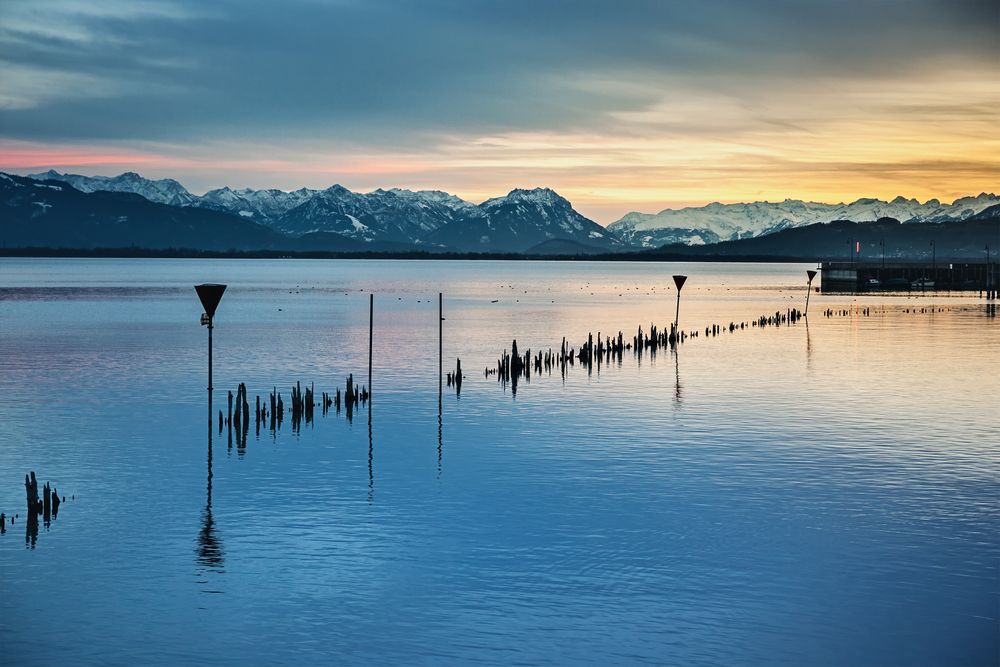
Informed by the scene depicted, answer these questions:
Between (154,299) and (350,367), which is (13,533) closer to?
(350,367)

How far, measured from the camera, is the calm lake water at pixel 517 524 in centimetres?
1934

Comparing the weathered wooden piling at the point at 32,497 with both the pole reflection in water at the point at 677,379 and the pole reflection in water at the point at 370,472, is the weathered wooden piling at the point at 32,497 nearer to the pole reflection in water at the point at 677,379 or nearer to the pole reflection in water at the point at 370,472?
the pole reflection in water at the point at 370,472

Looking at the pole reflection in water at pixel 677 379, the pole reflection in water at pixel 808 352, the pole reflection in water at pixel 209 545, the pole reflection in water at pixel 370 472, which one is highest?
the pole reflection in water at pixel 808 352

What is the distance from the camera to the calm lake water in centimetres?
1934

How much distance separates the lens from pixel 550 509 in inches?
1124

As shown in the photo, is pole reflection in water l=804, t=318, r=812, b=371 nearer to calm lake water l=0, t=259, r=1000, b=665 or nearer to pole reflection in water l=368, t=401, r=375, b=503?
calm lake water l=0, t=259, r=1000, b=665

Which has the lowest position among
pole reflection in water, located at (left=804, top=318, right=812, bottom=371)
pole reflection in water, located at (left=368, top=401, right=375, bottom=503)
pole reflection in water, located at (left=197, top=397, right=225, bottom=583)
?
pole reflection in water, located at (left=197, top=397, right=225, bottom=583)

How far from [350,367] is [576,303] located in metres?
102

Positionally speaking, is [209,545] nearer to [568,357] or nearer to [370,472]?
[370,472]

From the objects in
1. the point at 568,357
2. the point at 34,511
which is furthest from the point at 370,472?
the point at 568,357

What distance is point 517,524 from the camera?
26953mm

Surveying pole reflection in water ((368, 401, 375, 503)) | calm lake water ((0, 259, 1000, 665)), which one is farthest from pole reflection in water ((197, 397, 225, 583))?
pole reflection in water ((368, 401, 375, 503))

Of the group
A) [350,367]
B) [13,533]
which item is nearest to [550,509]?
[13,533]

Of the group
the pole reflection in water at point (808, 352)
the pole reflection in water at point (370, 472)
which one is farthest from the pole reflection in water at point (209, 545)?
the pole reflection in water at point (808, 352)
